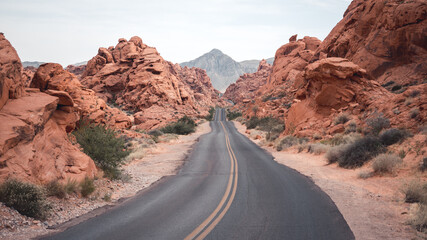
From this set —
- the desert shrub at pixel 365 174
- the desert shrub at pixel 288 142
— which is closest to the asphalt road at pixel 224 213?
the desert shrub at pixel 365 174

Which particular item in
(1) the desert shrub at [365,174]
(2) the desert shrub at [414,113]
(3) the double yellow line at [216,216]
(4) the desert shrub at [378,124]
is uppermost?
(2) the desert shrub at [414,113]

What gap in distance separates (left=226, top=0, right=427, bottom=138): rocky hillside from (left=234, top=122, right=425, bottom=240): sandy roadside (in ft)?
16.8

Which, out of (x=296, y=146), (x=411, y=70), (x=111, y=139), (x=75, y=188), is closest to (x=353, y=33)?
(x=411, y=70)

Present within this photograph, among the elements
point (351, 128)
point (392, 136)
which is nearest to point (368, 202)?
point (392, 136)

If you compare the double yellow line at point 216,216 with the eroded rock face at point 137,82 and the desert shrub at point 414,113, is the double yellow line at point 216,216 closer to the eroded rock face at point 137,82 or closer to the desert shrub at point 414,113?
the desert shrub at point 414,113

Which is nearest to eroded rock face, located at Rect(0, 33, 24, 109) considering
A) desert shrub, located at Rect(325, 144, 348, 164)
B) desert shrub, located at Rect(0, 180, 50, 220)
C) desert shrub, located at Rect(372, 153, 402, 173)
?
desert shrub, located at Rect(0, 180, 50, 220)

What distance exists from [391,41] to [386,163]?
26.2m

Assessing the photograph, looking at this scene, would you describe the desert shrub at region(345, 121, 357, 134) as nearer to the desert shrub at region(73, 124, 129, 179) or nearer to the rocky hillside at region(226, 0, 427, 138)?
the rocky hillside at region(226, 0, 427, 138)

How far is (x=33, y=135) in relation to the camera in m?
7.49

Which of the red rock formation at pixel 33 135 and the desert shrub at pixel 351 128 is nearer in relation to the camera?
the red rock formation at pixel 33 135

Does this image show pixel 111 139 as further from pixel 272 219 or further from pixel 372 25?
pixel 372 25

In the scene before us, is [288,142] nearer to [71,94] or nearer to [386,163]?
[386,163]

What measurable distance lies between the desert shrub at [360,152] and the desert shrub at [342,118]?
261 inches

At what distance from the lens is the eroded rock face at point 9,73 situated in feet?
24.2
